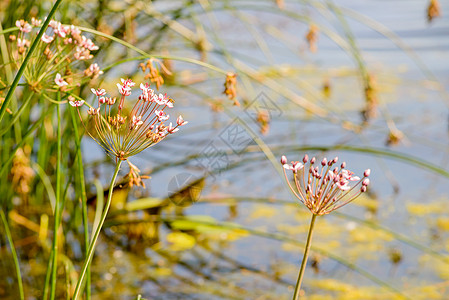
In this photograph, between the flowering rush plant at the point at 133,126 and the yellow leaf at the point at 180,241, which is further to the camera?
the yellow leaf at the point at 180,241

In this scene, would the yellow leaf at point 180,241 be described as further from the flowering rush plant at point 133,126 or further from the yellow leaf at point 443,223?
the flowering rush plant at point 133,126

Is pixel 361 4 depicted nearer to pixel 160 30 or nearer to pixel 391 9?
pixel 391 9

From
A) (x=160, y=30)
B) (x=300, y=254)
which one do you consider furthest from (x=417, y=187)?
(x=160, y=30)

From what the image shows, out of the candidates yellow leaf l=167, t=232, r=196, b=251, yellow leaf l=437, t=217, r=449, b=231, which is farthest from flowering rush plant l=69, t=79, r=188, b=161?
yellow leaf l=437, t=217, r=449, b=231

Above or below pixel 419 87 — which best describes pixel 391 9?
above

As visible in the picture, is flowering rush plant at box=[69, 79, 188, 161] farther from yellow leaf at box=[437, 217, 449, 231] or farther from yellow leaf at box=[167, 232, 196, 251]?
yellow leaf at box=[437, 217, 449, 231]

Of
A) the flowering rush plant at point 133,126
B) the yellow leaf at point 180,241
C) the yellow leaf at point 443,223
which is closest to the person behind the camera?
the flowering rush plant at point 133,126

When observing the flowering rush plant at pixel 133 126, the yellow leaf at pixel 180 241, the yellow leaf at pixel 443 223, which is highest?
the yellow leaf at pixel 443 223

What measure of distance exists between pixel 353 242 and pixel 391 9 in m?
3.70

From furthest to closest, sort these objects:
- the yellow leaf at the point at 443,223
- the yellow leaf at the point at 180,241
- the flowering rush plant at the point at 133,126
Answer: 1. the yellow leaf at the point at 443,223
2. the yellow leaf at the point at 180,241
3. the flowering rush plant at the point at 133,126

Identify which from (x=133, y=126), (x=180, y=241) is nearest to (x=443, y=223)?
(x=180, y=241)

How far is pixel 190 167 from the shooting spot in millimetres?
2334

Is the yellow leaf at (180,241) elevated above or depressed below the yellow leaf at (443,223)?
below

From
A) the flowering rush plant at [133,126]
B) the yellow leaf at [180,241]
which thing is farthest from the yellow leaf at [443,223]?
the flowering rush plant at [133,126]
